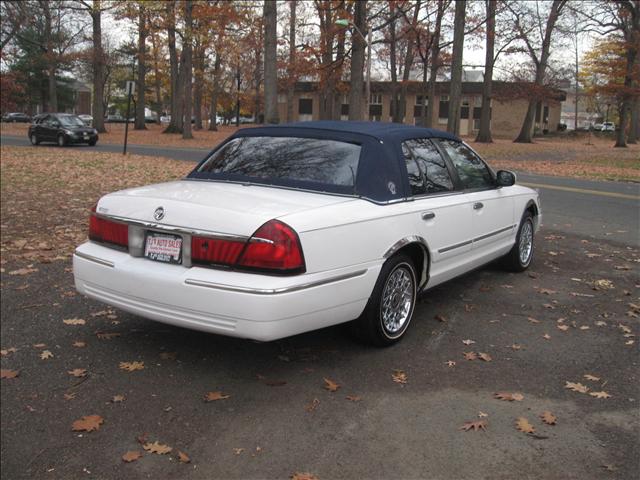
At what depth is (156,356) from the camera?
13.9 feet

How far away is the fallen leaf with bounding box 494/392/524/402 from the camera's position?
12.0ft

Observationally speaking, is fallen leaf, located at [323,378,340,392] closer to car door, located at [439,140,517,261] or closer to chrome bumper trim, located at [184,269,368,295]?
chrome bumper trim, located at [184,269,368,295]

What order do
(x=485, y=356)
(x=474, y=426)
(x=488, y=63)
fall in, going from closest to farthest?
(x=474, y=426)
(x=485, y=356)
(x=488, y=63)

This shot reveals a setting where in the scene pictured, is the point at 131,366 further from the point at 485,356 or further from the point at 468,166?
the point at 468,166

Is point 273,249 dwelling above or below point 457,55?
below

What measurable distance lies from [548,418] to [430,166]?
7.60 ft

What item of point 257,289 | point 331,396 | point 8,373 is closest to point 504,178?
point 331,396

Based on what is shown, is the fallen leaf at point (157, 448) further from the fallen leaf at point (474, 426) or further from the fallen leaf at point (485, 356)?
the fallen leaf at point (485, 356)

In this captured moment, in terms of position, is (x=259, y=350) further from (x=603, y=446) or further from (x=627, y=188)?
(x=627, y=188)

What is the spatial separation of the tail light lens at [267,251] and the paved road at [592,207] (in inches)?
262

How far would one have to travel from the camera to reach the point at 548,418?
11.2 ft

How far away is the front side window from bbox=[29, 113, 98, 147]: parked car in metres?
25.3

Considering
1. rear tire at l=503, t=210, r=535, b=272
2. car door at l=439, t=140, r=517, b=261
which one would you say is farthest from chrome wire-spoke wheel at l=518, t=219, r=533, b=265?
car door at l=439, t=140, r=517, b=261

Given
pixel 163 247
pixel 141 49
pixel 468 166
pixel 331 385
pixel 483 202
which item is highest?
pixel 141 49
